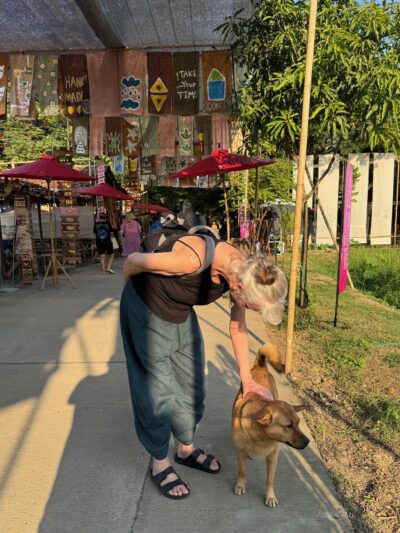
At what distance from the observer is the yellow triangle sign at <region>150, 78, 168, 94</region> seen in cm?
898

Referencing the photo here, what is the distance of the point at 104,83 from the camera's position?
9.00 meters

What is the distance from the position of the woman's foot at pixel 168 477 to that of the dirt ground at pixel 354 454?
3.01 feet

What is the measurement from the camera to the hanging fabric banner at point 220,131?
414 inches

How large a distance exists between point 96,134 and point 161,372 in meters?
9.08

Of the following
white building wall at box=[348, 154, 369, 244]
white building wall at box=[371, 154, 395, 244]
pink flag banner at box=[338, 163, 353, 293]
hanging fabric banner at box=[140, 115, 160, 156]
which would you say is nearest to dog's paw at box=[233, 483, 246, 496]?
pink flag banner at box=[338, 163, 353, 293]

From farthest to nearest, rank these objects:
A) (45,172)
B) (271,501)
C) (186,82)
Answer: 1. (186,82)
2. (45,172)
3. (271,501)

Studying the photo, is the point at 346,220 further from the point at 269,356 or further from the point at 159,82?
the point at 159,82

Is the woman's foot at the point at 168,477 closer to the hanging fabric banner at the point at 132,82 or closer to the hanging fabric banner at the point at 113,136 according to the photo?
the hanging fabric banner at the point at 132,82

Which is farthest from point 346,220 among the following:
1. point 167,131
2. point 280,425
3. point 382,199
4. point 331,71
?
point 382,199

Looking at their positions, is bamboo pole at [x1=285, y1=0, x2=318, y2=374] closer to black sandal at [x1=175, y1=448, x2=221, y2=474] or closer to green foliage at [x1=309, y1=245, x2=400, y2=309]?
black sandal at [x1=175, y1=448, x2=221, y2=474]

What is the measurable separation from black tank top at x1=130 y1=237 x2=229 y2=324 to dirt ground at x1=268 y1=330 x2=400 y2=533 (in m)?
1.40

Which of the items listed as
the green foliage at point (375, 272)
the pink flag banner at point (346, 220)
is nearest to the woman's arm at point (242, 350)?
the pink flag banner at point (346, 220)

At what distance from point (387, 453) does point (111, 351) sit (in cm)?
317

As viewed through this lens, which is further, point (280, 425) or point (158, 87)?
point (158, 87)
